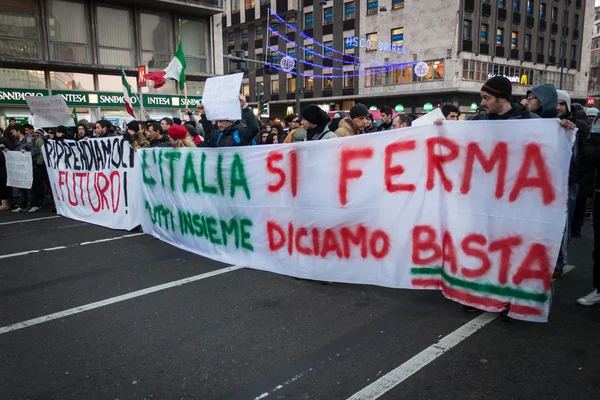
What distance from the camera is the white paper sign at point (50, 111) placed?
891 cm

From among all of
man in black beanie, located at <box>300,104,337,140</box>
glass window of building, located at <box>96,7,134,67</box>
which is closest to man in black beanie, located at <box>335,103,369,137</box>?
man in black beanie, located at <box>300,104,337,140</box>

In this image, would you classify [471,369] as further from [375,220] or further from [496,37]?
[496,37]

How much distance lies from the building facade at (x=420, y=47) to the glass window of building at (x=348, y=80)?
0.32 ft

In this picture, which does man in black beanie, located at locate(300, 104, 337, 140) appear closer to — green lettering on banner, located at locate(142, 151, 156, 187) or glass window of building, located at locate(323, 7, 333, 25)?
green lettering on banner, located at locate(142, 151, 156, 187)

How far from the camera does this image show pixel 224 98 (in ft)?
19.4

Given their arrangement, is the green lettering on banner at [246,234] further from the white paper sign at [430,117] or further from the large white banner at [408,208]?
the white paper sign at [430,117]

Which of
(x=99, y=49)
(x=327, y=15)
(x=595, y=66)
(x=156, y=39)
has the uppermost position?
(x=595, y=66)

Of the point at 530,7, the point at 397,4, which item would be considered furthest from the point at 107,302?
the point at 530,7

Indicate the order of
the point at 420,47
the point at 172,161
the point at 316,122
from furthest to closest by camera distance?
1. the point at 420,47
2. the point at 172,161
3. the point at 316,122

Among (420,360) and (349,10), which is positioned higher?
(349,10)

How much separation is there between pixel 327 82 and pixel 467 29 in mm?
14192

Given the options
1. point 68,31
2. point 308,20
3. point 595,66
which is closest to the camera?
point 68,31

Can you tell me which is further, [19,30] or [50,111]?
[19,30]

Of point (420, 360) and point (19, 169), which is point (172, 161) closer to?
point (420, 360)
